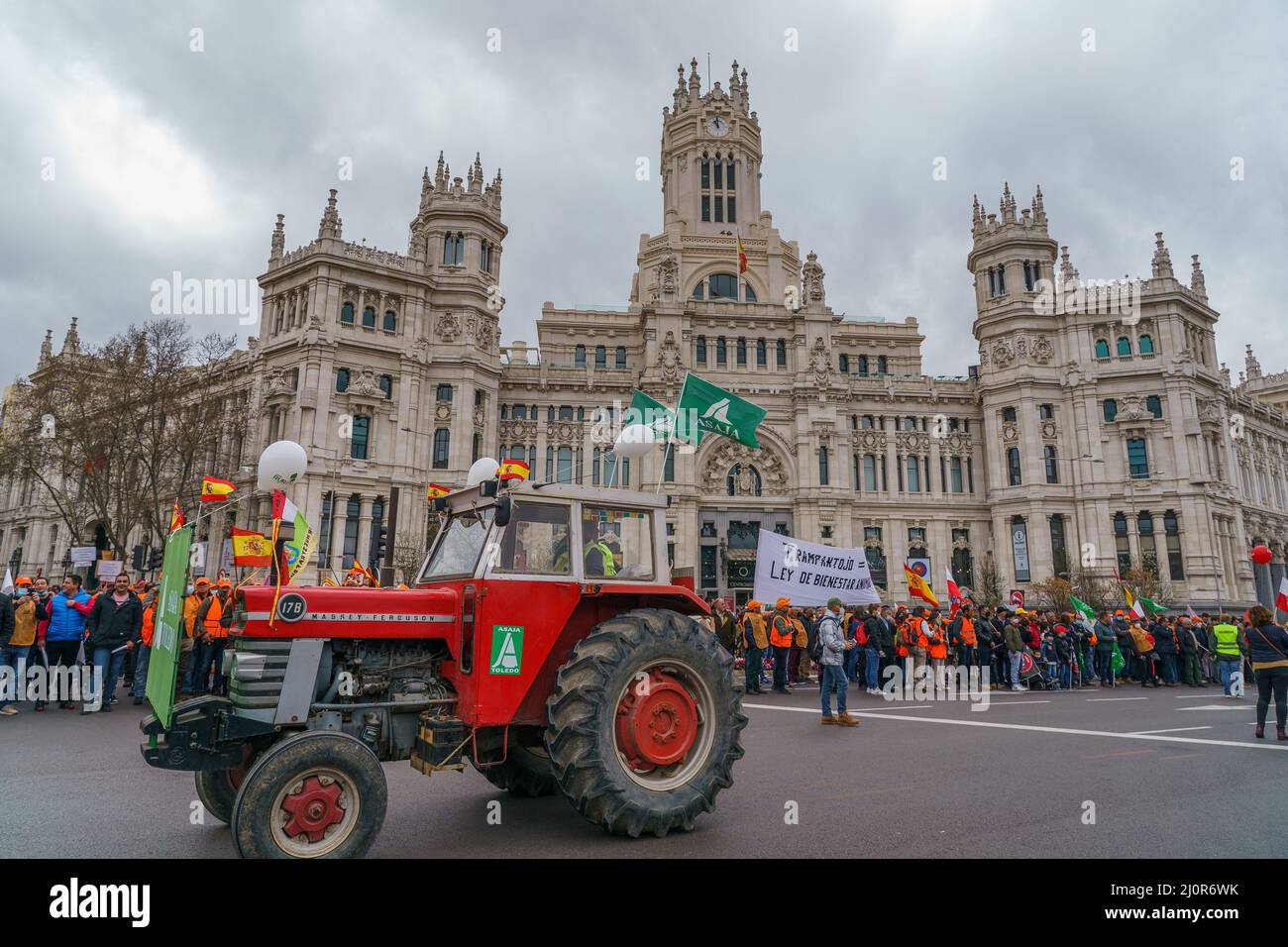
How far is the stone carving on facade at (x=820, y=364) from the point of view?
168ft

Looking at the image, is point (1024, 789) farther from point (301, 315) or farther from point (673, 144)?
point (673, 144)

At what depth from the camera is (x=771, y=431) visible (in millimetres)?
51156

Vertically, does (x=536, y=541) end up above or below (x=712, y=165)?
below

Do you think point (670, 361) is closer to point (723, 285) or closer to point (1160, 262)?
point (723, 285)

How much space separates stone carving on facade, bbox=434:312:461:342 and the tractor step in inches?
1732

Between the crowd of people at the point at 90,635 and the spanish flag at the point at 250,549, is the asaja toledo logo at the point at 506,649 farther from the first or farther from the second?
the crowd of people at the point at 90,635

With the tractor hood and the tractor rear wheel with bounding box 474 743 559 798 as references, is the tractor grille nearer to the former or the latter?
the tractor hood

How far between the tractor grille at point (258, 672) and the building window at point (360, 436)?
40.7m

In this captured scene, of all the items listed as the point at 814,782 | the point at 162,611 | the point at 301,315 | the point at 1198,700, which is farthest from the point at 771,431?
the point at 162,611

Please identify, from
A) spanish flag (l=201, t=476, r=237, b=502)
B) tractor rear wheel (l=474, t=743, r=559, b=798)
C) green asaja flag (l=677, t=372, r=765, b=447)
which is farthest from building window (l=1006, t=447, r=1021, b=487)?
spanish flag (l=201, t=476, r=237, b=502)

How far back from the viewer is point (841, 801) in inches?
280

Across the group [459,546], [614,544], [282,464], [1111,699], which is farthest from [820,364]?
[459,546]

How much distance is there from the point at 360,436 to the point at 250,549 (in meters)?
35.0

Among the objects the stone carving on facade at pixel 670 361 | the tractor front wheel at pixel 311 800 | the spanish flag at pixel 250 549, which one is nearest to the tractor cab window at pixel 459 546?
the tractor front wheel at pixel 311 800
